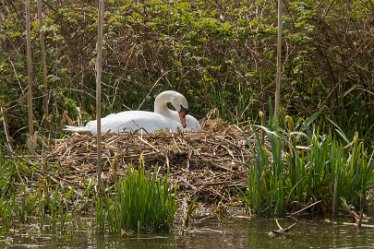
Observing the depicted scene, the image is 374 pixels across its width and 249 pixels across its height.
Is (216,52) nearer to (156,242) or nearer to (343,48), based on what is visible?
(343,48)

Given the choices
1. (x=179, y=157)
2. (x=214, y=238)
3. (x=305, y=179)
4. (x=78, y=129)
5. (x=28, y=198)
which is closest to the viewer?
(x=214, y=238)

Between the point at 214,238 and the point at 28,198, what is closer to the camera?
the point at 214,238

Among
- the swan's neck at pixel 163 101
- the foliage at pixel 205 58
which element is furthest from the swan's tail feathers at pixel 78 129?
the swan's neck at pixel 163 101

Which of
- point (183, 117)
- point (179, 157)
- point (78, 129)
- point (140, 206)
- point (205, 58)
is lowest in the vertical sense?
point (140, 206)

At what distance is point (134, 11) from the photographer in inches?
455

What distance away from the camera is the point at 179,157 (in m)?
9.34

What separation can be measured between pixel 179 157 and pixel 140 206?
211cm

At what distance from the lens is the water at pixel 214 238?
22.6ft

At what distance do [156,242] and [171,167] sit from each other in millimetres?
2204

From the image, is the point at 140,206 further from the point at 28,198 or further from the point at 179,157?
the point at 179,157

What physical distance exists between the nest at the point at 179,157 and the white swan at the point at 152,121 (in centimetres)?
21

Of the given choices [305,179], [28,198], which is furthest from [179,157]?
[28,198]

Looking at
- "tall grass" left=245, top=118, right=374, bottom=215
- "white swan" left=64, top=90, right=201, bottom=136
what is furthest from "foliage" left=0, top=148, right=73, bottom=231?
"tall grass" left=245, top=118, right=374, bottom=215

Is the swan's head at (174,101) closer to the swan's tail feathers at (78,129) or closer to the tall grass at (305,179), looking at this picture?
the swan's tail feathers at (78,129)
